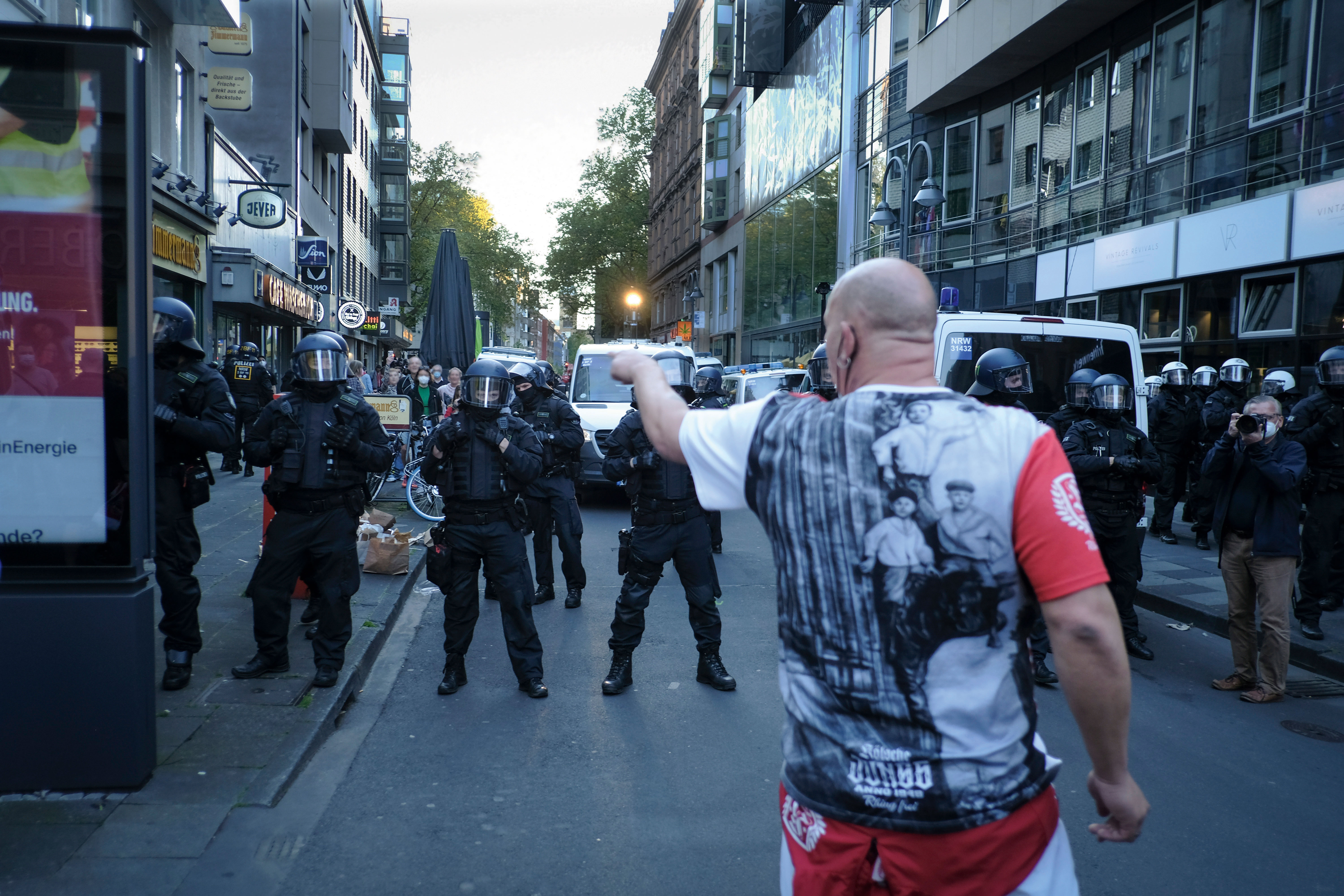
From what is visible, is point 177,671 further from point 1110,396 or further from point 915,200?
point 915,200

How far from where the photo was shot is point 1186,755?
4.96 meters

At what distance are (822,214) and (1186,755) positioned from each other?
2754 centimetres

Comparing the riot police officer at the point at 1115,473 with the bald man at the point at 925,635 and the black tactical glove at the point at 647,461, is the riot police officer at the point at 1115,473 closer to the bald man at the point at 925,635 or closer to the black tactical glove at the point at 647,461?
the black tactical glove at the point at 647,461

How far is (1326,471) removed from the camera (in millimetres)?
7949

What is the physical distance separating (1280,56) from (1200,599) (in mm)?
8922

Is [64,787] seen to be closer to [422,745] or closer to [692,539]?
[422,745]

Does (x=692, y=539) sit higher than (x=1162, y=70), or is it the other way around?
(x=1162, y=70)

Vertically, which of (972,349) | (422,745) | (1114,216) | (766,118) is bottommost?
(422,745)

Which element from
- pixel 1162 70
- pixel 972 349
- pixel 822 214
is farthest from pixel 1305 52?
pixel 822 214

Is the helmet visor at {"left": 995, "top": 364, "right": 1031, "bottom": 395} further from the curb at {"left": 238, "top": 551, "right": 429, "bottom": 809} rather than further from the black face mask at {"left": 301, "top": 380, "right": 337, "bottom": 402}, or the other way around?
the black face mask at {"left": 301, "top": 380, "right": 337, "bottom": 402}

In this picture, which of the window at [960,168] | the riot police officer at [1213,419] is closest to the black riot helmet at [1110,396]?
the riot police officer at [1213,419]

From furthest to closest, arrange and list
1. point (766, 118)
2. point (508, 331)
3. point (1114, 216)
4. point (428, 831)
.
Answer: point (508, 331), point (766, 118), point (1114, 216), point (428, 831)

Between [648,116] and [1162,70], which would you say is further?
[648,116]

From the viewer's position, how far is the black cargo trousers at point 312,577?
18.1ft
